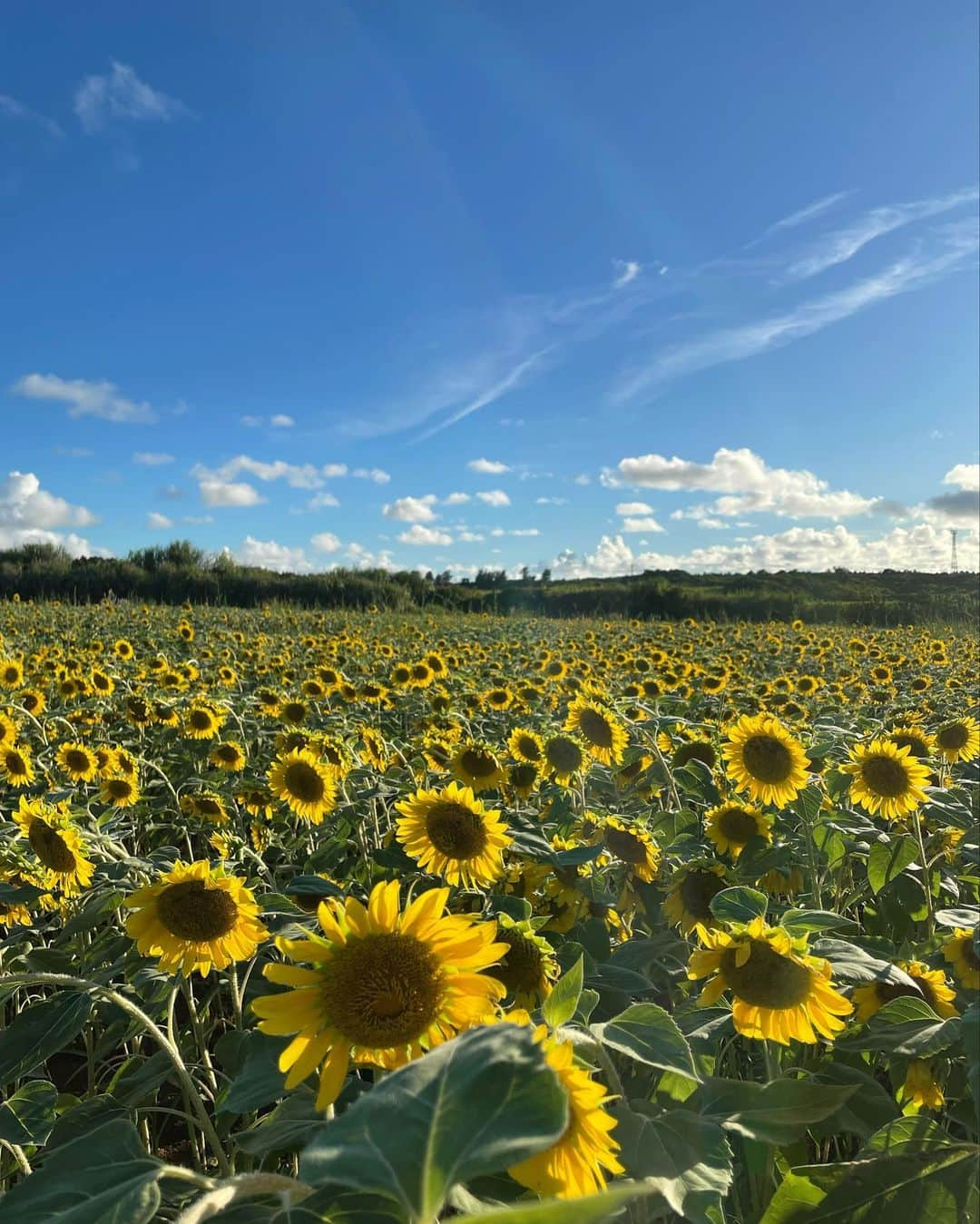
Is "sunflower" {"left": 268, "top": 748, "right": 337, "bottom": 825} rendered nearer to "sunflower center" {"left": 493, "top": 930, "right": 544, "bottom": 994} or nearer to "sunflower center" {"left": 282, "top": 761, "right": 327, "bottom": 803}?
"sunflower center" {"left": 282, "top": 761, "right": 327, "bottom": 803}

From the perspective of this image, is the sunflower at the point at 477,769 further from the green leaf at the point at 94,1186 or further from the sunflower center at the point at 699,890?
the green leaf at the point at 94,1186

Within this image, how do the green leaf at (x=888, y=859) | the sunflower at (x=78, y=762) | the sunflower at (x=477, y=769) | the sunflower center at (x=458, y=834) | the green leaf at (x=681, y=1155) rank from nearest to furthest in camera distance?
the green leaf at (x=681, y=1155), the sunflower center at (x=458, y=834), the green leaf at (x=888, y=859), the sunflower at (x=477, y=769), the sunflower at (x=78, y=762)

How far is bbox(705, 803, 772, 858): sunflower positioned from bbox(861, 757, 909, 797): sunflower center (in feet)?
1.62

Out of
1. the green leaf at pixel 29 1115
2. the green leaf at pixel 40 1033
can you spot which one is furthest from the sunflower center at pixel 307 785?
the green leaf at pixel 40 1033

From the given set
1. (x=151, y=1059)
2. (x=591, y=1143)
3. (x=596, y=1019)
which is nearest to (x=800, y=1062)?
(x=596, y=1019)

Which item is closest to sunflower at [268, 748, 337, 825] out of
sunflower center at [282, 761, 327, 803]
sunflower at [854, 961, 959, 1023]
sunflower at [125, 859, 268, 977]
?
sunflower center at [282, 761, 327, 803]

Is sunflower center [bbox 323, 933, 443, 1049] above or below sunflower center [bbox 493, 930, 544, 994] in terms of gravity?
above

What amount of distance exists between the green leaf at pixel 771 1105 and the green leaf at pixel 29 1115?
3.49 feet

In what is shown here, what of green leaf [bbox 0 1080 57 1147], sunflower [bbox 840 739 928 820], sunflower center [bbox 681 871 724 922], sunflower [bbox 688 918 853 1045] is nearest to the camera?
sunflower [bbox 688 918 853 1045]

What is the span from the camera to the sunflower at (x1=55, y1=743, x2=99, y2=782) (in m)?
3.83

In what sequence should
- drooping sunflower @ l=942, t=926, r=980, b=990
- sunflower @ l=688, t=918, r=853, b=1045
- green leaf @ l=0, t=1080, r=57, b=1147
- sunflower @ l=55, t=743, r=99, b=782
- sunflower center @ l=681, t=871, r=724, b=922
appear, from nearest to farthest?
sunflower @ l=688, t=918, r=853, b=1045, green leaf @ l=0, t=1080, r=57, b=1147, drooping sunflower @ l=942, t=926, r=980, b=990, sunflower center @ l=681, t=871, r=724, b=922, sunflower @ l=55, t=743, r=99, b=782

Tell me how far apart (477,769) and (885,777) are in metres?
1.32

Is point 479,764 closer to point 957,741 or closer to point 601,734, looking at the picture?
point 601,734

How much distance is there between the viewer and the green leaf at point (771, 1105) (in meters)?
0.84
